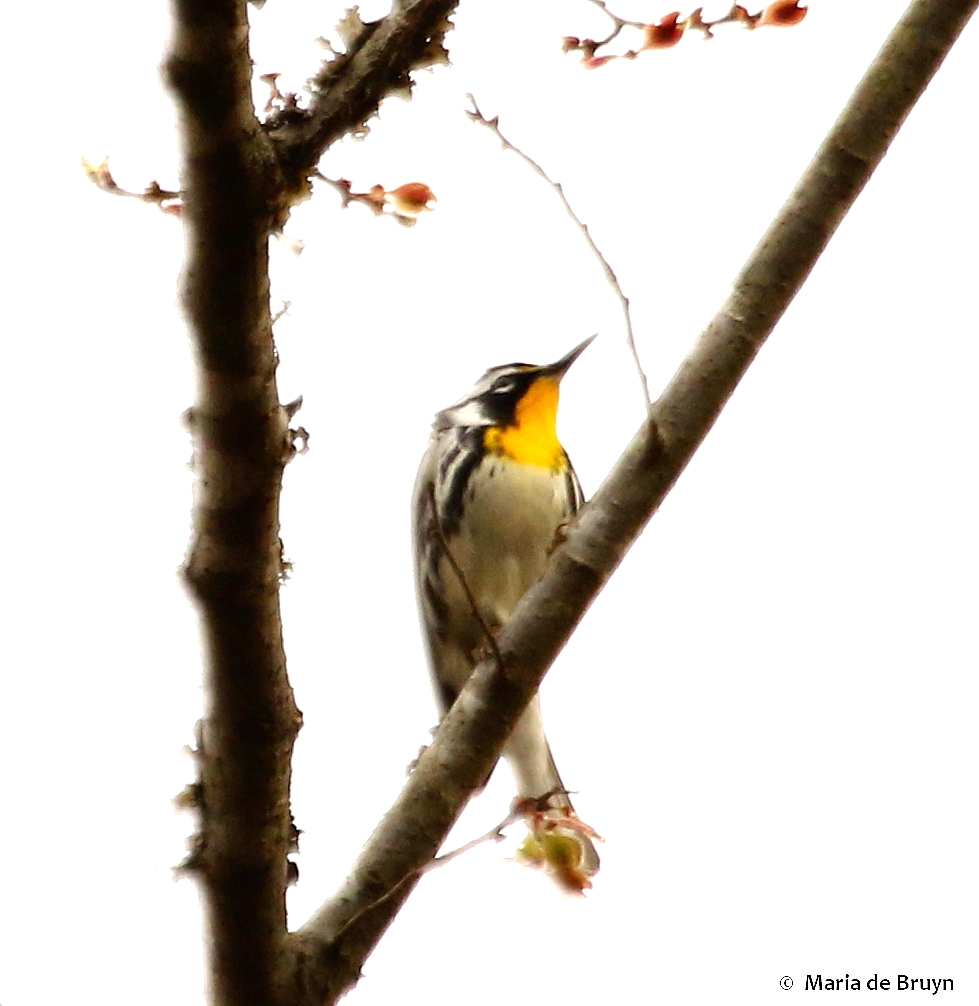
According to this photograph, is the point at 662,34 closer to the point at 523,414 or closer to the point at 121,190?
the point at 121,190

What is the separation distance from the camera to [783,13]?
86.0 inches

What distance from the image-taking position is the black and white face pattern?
4109 mm

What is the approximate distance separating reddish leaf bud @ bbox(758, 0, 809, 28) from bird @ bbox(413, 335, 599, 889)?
1.75 meters

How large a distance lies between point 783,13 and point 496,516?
75.4 inches

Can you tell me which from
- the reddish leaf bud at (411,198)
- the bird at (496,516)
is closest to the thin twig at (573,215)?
the reddish leaf bud at (411,198)

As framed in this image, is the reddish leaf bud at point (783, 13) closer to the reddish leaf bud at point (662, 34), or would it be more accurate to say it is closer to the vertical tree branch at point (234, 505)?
Result: the reddish leaf bud at point (662, 34)

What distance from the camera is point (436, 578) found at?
400cm

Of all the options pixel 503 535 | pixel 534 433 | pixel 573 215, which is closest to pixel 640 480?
pixel 573 215

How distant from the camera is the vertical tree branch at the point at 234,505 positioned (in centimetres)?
151

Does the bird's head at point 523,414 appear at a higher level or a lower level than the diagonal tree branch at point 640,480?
higher

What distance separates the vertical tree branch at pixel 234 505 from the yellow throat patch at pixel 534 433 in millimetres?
2127

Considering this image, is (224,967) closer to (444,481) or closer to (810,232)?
(810,232)

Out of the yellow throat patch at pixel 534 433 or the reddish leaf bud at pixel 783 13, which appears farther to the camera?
the yellow throat patch at pixel 534 433

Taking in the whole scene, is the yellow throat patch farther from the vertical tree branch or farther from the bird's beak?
the vertical tree branch
